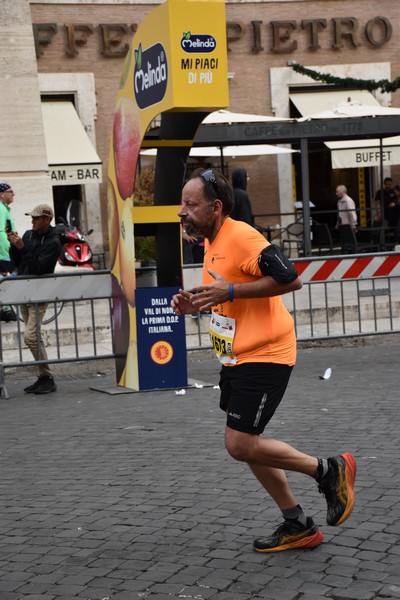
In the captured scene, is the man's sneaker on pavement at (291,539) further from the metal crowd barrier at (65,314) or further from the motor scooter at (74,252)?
the motor scooter at (74,252)

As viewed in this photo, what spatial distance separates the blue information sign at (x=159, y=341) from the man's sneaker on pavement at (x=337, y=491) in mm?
5378

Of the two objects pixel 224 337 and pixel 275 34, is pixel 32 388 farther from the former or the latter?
pixel 275 34

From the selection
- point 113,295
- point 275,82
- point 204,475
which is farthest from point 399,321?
point 275,82

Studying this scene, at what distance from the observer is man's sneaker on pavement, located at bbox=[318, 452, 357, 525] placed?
5.35 m

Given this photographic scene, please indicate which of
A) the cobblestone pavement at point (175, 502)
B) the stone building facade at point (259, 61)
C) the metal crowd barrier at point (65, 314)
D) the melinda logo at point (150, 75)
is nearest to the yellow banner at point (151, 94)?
the melinda logo at point (150, 75)

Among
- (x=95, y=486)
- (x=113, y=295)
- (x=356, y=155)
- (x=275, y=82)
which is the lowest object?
(x=95, y=486)

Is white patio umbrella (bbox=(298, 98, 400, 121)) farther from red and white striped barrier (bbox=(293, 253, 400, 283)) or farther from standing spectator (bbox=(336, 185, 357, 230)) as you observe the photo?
red and white striped barrier (bbox=(293, 253, 400, 283))

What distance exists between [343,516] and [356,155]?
19920mm

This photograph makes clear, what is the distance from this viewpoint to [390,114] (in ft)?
65.5

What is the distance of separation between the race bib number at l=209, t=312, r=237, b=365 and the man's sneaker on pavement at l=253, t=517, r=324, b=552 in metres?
0.78

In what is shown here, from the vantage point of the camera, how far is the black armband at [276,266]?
5109 mm

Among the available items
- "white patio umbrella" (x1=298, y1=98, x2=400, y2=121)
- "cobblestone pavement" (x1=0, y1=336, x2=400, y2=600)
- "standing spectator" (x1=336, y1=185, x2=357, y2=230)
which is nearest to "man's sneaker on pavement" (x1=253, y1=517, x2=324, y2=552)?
"cobblestone pavement" (x1=0, y1=336, x2=400, y2=600)

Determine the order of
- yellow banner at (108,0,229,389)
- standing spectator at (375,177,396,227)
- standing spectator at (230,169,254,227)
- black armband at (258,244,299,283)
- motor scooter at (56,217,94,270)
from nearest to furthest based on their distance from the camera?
black armband at (258,244,299,283), yellow banner at (108,0,229,389), standing spectator at (230,169,254,227), motor scooter at (56,217,94,270), standing spectator at (375,177,396,227)

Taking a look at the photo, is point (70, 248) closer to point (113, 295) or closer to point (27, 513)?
point (113, 295)
